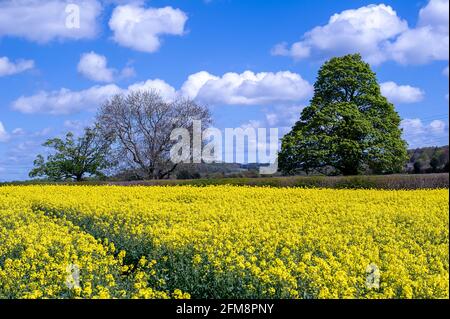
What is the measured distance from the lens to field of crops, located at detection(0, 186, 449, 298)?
21.8 ft

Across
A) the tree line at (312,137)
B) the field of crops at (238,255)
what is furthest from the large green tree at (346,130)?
the field of crops at (238,255)

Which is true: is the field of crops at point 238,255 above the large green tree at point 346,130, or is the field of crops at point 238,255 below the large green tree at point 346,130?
below

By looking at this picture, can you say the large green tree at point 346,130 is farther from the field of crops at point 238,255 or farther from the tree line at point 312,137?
the field of crops at point 238,255

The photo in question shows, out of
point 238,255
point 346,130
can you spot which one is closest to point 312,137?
point 346,130

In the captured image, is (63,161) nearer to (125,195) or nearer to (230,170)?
(230,170)

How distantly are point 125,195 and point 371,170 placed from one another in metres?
16.8

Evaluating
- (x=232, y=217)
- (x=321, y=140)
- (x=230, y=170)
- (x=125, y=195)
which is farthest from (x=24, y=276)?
(x=230, y=170)

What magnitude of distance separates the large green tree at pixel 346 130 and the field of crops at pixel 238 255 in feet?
57.3

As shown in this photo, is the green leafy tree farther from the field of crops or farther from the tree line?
the field of crops

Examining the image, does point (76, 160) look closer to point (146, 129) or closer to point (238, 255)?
point (146, 129)

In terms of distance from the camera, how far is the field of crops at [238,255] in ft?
21.8

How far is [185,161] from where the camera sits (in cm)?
3725

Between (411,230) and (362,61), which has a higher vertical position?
(362,61)

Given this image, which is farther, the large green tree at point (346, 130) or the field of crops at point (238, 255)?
the large green tree at point (346, 130)
